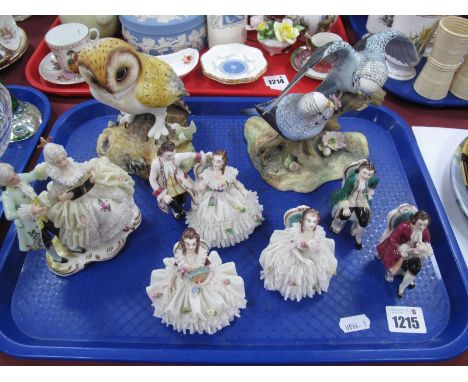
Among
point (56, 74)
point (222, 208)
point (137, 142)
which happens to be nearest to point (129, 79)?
point (137, 142)

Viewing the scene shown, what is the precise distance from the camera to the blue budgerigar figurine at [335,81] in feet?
5.11

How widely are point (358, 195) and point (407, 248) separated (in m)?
0.26

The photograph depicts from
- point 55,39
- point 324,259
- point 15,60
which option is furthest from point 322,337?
point 15,60

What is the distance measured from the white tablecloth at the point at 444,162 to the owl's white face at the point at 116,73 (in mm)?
1470

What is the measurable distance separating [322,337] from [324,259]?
11.3 inches

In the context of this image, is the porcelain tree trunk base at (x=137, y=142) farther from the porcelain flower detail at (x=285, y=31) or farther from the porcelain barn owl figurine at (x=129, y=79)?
the porcelain flower detail at (x=285, y=31)

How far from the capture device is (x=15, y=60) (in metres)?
2.63

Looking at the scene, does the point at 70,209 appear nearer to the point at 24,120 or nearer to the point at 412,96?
the point at 24,120

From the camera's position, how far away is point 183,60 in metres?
2.47

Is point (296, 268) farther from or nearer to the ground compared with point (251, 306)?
farther from the ground

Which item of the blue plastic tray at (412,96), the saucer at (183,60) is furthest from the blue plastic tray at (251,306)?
the saucer at (183,60)

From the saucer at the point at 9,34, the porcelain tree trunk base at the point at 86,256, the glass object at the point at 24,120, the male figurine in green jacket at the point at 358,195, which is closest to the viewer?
the male figurine in green jacket at the point at 358,195

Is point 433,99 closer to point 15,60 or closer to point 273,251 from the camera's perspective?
point 273,251

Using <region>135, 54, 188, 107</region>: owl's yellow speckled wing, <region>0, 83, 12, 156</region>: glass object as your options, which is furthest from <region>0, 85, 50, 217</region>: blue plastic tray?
<region>135, 54, 188, 107</region>: owl's yellow speckled wing
